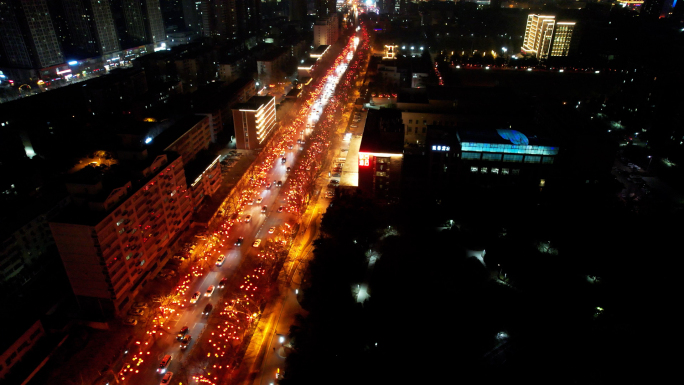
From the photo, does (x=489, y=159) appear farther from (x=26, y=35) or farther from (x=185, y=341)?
(x=26, y=35)

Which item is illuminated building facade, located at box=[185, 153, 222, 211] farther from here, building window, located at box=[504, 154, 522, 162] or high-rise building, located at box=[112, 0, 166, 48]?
high-rise building, located at box=[112, 0, 166, 48]

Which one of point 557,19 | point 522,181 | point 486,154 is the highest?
point 557,19

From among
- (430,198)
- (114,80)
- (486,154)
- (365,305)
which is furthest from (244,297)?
(114,80)

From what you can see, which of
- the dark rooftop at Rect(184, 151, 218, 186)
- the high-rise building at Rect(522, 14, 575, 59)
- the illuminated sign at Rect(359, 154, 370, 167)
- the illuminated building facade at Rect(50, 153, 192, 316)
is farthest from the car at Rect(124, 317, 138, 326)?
the high-rise building at Rect(522, 14, 575, 59)

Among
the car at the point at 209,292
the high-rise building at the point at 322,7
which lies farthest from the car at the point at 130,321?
the high-rise building at the point at 322,7

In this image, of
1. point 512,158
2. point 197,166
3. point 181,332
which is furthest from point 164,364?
point 512,158

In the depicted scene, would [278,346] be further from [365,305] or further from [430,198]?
[430,198]
